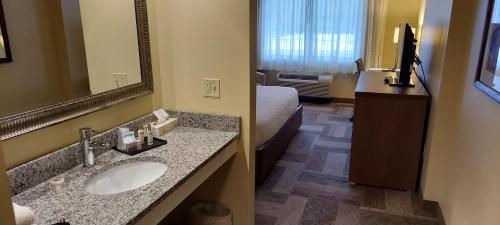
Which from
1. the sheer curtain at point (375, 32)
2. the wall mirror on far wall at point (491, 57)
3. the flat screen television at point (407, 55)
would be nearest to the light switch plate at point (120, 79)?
the wall mirror on far wall at point (491, 57)

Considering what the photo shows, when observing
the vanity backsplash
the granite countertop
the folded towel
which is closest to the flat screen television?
the vanity backsplash

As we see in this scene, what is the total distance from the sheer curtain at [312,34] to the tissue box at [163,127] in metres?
4.73

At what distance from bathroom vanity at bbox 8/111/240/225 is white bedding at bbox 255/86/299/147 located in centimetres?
127

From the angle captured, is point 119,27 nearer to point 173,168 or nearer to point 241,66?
point 241,66

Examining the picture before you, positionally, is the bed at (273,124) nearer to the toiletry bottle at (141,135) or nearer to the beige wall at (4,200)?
the toiletry bottle at (141,135)

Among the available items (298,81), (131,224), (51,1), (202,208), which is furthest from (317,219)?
(298,81)

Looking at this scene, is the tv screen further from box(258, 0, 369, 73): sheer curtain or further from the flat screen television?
box(258, 0, 369, 73): sheer curtain

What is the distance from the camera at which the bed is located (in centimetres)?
318

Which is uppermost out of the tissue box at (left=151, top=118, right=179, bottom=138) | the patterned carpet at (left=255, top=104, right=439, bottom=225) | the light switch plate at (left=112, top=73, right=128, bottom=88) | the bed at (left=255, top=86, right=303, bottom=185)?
the light switch plate at (left=112, top=73, right=128, bottom=88)

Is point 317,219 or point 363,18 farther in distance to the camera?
point 363,18

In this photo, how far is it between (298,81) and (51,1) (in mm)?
5389

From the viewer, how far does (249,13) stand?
1.83m

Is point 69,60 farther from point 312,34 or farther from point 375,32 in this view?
point 375,32

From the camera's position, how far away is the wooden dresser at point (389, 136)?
9.61 feet
